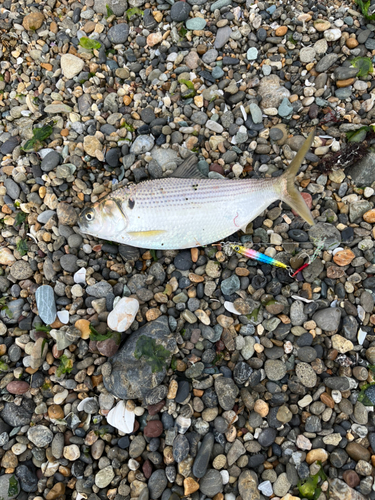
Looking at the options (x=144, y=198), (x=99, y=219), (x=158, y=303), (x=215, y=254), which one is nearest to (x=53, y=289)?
(x=99, y=219)

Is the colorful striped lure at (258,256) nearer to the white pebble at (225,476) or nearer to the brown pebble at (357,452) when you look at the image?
the brown pebble at (357,452)

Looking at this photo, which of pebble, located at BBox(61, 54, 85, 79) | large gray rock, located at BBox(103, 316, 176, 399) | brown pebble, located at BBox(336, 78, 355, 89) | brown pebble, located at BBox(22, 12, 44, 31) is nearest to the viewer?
large gray rock, located at BBox(103, 316, 176, 399)

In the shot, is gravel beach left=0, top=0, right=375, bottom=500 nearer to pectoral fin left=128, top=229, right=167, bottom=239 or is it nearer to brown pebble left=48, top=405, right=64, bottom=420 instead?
brown pebble left=48, top=405, right=64, bottom=420

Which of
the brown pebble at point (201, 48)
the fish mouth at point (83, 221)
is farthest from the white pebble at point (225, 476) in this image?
the brown pebble at point (201, 48)

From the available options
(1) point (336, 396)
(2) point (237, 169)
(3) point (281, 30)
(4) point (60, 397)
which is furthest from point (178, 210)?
(3) point (281, 30)

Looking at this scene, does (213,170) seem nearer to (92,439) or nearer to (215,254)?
(215,254)

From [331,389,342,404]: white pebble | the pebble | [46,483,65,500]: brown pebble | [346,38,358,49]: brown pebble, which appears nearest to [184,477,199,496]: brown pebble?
[46,483,65,500]: brown pebble
